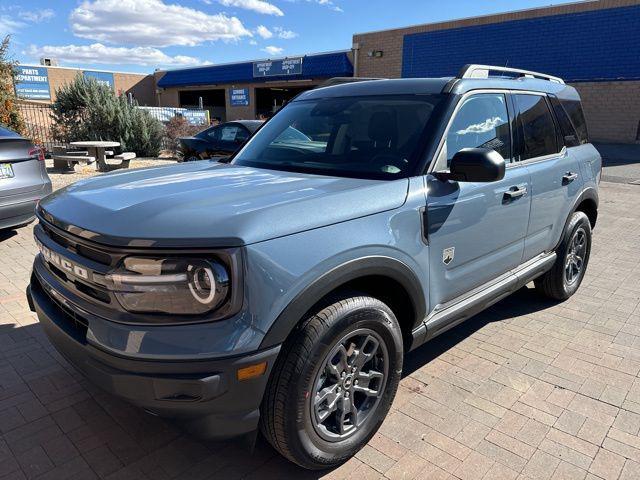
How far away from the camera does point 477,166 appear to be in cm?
248

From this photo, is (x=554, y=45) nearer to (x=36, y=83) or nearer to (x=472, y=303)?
(x=472, y=303)

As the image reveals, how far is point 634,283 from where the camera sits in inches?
201

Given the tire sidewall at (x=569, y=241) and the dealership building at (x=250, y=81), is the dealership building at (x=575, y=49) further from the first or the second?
the tire sidewall at (x=569, y=241)

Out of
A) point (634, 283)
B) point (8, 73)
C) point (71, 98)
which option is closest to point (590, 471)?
point (634, 283)

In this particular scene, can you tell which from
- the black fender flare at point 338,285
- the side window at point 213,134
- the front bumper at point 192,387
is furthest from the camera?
the side window at point 213,134

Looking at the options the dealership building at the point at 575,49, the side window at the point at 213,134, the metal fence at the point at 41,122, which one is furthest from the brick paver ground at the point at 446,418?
the dealership building at the point at 575,49

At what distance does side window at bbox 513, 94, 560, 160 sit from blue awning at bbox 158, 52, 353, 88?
26023 millimetres

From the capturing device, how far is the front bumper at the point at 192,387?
1.81 meters

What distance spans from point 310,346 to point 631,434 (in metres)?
2.01

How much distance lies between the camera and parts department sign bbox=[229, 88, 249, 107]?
36.0 meters

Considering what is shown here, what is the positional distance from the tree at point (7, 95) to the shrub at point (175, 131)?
4643 mm

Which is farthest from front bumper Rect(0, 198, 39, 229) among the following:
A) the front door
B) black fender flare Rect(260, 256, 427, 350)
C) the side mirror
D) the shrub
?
the shrub

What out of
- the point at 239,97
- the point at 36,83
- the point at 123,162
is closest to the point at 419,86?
the point at 123,162

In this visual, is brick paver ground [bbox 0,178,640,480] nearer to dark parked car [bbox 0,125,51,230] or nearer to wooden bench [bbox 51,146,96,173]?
dark parked car [bbox 0,125,51,230]
